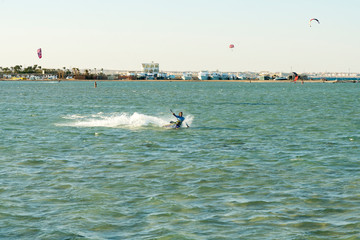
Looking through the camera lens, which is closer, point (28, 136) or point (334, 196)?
point (334, 196)

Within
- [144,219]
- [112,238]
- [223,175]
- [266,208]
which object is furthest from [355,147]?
[112,238]

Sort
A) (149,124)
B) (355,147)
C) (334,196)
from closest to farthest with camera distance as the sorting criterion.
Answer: (334,196) < (355,147) < (149,124)

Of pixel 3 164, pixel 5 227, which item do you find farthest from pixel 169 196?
pixel 3 164

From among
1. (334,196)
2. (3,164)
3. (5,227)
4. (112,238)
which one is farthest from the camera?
(3,164)

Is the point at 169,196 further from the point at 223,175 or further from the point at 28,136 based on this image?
the point at 28,136

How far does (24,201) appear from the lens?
20359 mm

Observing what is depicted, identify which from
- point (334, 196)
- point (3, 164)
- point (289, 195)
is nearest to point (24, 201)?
point (3, 164)

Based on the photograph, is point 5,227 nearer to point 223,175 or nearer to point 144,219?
point 144,219

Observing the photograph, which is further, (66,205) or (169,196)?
(169,196)

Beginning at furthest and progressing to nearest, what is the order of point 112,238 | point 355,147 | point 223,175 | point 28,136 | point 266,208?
point 28,136
point 355,147
point 223,175
point 266,208
point 112,238

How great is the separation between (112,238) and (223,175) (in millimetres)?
10100

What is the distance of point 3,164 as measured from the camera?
91.1 ft

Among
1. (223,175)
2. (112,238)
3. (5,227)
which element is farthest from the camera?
(223,175)

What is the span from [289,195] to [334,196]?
185cm
